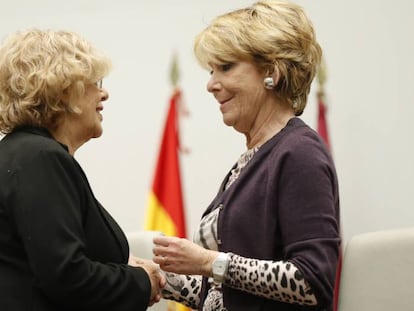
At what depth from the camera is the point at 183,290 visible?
2291 mm

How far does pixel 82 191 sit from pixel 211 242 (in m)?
0.39

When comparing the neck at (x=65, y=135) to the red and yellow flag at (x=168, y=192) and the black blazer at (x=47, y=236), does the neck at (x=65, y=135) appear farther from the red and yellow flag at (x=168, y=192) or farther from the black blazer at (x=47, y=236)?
the red and yellow flag at (x=168, y=192)

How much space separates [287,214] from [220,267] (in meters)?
0.19

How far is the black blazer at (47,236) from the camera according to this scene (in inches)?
68.3

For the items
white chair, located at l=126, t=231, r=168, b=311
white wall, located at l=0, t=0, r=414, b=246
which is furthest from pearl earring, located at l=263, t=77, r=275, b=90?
white wall, located at l=0, t=0, r=414, b=246

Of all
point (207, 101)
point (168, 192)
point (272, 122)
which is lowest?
point (168, 192)

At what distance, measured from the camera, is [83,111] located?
1.99 metres

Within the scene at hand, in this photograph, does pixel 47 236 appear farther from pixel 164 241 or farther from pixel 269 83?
pixel 269 83

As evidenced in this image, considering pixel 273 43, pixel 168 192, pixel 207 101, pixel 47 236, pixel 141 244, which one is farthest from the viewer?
pixel 207 101

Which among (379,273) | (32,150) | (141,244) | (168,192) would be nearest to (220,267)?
(32,150)

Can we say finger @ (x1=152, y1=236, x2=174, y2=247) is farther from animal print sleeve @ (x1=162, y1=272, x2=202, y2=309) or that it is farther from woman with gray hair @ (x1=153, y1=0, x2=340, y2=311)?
animal print sleeve @ (x1=162, y1=272, x2=202, y2=309)

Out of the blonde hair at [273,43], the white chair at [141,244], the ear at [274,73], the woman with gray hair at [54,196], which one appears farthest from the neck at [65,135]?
the white chair at [141,244]

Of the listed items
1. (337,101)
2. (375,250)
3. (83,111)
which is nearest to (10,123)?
(83,111)

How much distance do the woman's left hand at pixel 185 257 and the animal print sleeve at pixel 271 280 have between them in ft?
0.18
